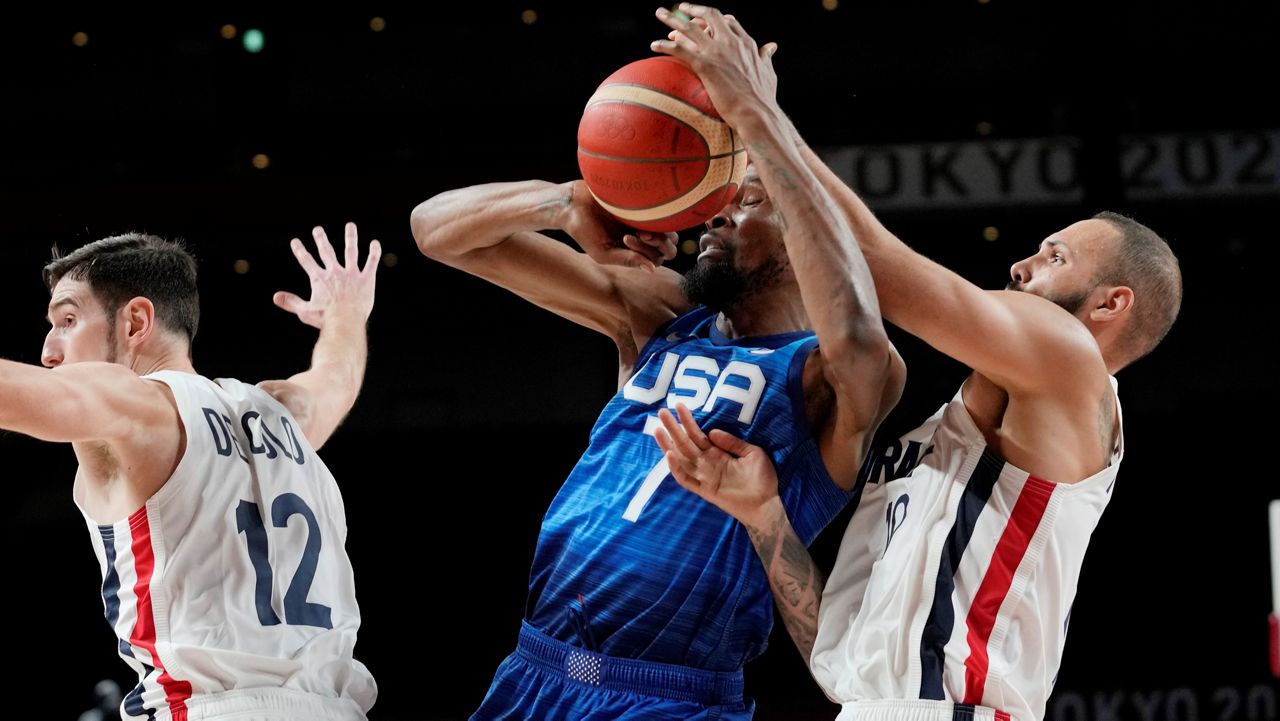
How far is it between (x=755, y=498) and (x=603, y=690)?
610 millimetres

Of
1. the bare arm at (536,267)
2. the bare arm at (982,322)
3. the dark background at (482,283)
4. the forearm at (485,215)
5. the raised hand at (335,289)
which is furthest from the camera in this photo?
the dark background at (482,283)

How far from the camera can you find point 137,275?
3352 millimetres

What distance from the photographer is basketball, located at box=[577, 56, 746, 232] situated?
3059 millimetres

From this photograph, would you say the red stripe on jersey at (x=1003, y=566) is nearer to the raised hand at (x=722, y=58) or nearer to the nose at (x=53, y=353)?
the raised hand at (x=722, y=58)

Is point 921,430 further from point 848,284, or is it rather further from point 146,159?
point 146,159

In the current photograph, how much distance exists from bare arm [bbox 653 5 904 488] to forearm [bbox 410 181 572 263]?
575mm

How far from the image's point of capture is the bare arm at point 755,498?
10.00ft

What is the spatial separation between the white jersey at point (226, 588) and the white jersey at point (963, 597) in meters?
1.16

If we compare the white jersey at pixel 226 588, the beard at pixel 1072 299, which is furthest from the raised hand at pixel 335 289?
the beard at pixel 1072 299

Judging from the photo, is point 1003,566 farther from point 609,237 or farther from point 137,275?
point 137,275

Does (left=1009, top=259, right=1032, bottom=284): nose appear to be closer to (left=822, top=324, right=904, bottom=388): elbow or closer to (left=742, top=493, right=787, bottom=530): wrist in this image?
(left=822, top=324, right=904, bottom=388): elbow

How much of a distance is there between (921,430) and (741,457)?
17.6 inches

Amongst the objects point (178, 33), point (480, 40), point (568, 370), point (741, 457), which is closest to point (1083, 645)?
point (568, 370)


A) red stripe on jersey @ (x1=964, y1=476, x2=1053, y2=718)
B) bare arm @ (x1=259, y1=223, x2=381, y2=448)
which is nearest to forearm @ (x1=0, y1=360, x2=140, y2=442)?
bare arm @ (x1=259, y1=223, x2=381, y2=448)
